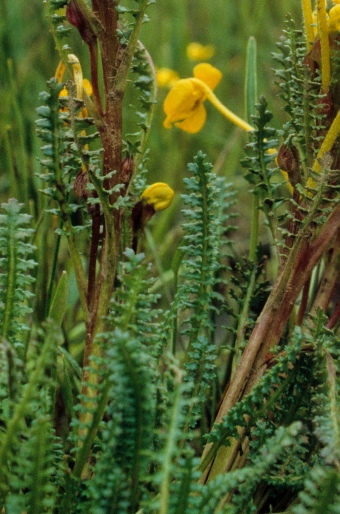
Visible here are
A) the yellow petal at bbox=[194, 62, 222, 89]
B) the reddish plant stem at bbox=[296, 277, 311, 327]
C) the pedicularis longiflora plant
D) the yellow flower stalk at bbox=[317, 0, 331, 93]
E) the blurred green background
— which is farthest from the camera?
the blurred green background

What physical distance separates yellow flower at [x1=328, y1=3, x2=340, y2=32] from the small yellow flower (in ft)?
0.93

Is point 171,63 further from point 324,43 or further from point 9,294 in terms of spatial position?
point 9,294

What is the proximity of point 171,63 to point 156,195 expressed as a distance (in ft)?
6.89

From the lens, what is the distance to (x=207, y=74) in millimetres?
1038

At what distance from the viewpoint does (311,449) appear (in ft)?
2.60

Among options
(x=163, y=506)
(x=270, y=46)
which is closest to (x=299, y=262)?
(x=163, y=506)

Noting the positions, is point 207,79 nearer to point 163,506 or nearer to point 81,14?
point 81,14

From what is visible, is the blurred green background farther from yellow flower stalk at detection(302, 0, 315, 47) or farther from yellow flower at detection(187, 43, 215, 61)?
yellow flower stalk at detection(302, 0, 315, 47)

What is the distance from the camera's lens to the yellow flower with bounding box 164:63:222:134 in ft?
3.17

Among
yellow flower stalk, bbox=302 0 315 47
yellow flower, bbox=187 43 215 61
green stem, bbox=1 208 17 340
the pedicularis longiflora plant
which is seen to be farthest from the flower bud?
yellow flower, bbox=187 43 215 61

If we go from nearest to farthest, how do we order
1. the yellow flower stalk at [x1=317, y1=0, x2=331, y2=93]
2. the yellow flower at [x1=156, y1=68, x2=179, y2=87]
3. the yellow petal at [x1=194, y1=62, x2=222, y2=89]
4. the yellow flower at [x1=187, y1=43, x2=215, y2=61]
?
the yellow flower stalk at [x1=317, y1=0, x2=331, y2=93]
the yellow petal at [x1=194, y1=62, x2=222, y2=89]
the yellow flower at [x1=156, y1=68, x2=179, y2=87]
the yellow flower at [x1=187, y1=43, x2=215, y2=61]

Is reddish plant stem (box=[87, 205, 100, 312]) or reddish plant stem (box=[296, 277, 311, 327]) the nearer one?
reddish plant stem (box=[87, 205, 100, 312])

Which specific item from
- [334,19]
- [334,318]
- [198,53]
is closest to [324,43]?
[334,19]

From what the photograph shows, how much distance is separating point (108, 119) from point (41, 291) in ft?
1.24
